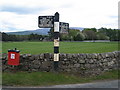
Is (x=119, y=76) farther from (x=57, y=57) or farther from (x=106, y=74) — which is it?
(x=57, y=57)

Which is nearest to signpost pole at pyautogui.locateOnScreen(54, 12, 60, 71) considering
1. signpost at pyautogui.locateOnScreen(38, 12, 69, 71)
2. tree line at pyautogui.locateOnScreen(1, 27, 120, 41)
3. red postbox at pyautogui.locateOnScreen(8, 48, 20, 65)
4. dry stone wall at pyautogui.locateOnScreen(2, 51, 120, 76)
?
signpost at pyautogui.locateOnScreen(38, 12, 69, 71)

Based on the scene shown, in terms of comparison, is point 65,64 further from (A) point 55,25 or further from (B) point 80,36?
(B) point 80,36

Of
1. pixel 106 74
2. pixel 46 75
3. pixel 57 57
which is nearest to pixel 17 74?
pixel 46 75

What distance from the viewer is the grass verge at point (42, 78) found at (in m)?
8.62

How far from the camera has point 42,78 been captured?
9195 millimetres

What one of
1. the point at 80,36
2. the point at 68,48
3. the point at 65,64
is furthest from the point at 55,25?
the point at 80,36

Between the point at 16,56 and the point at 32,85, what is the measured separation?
2.26 meters

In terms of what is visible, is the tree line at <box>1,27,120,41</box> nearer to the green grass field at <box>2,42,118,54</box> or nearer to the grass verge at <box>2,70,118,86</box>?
the green grass field at <box>2,42,118,54</box>

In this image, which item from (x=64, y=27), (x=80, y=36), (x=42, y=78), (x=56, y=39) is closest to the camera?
(x=42, y=78)

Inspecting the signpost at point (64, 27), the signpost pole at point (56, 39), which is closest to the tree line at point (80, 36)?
the signpost at point (64, 27)

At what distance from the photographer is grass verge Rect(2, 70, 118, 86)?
862 centimetres

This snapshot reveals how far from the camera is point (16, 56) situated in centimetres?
1012

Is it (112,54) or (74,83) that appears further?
(112,54)

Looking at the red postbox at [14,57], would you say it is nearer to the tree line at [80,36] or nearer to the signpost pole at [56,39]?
the signpost pole at [56,39]
